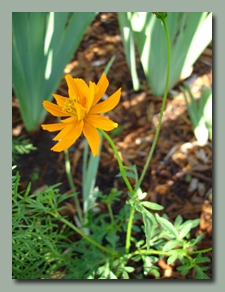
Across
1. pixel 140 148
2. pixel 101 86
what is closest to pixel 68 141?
pixel 101 86

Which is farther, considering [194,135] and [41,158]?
[194,135]

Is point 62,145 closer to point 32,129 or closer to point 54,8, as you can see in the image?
point 54,8

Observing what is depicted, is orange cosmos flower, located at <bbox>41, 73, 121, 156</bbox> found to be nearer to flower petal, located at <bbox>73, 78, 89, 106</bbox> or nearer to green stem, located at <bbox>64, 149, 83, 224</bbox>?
flower petal, located at <bbox>73, 78, 89, 106</bbox>

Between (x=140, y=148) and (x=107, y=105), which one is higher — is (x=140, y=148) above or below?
below

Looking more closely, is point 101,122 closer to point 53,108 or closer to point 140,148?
point 53,108

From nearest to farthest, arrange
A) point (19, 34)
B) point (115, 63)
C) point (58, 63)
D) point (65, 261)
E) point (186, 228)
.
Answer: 1. point (186, 228)
2. point (65, 261)
3. point (19, 34)
4. point (58, 63)
5. point (115, 63)

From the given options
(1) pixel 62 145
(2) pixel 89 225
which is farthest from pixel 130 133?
(1) pixel 62 145

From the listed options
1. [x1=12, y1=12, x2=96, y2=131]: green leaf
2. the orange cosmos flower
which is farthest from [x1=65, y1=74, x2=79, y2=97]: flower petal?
[x1=12, y1=12, x2=96, y2=131]: green leaf

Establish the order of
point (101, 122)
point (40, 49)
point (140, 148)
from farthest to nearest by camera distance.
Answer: point (140, 148) < point (40, 49) < point (101, 122)
